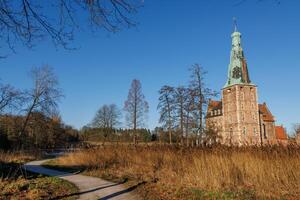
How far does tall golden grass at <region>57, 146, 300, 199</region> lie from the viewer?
723 cm

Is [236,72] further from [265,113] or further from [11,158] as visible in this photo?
[11,158]

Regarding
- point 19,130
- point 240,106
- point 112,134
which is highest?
point 240,106

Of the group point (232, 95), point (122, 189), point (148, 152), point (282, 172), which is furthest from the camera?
point (232, 95)

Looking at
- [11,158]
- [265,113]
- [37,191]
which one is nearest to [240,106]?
[265,113]

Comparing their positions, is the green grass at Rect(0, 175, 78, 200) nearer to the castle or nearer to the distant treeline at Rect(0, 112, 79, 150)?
the distant treeline at Rect(0, 112, 79, 150)

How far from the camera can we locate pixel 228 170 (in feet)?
27.9

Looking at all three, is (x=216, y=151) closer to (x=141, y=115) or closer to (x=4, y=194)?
(x=4, y=194)

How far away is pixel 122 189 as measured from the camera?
8.41 meters

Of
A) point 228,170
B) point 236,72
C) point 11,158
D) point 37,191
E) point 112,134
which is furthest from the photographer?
point 236,72

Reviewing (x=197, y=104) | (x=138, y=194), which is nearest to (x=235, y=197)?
(x=138, y=194)

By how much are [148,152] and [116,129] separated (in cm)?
3857

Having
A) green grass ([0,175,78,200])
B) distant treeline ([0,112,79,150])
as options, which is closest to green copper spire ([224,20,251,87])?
distant treeline ([0,112,79,150])

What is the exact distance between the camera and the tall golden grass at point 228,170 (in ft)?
23.7

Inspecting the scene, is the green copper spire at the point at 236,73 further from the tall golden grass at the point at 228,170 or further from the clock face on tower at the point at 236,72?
the tall golden grass at the point at 228,170
